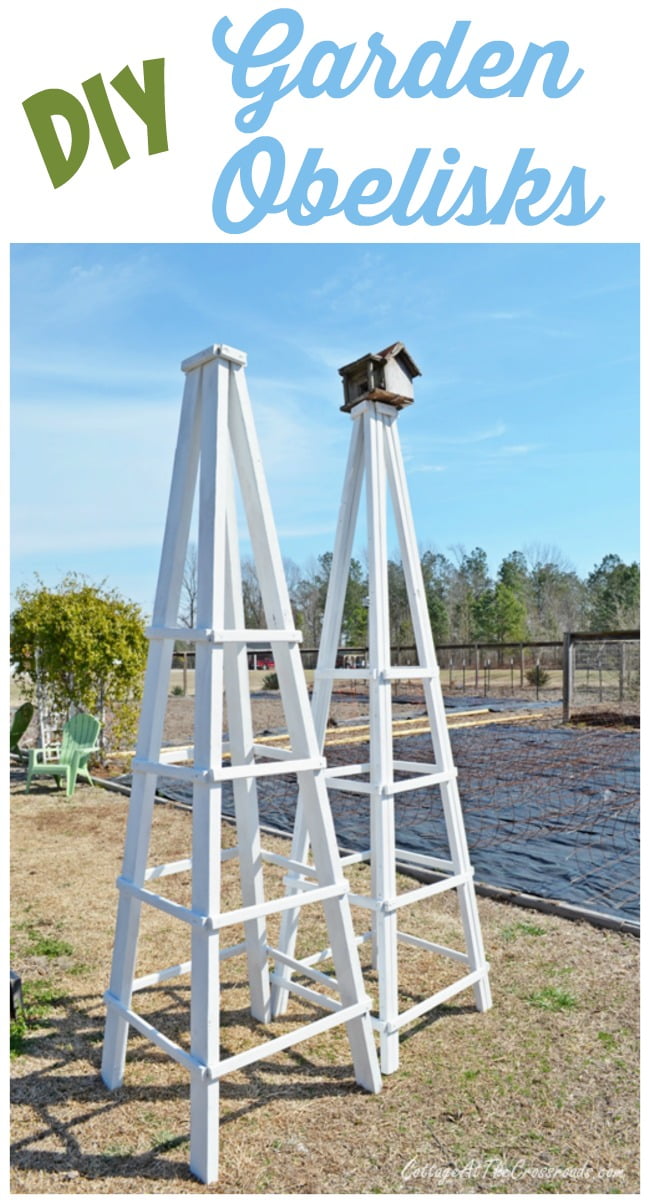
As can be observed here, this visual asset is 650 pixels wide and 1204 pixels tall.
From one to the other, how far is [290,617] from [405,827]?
3679 millimetres

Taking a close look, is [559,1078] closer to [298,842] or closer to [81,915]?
[298,842]

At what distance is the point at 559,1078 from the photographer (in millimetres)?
2453

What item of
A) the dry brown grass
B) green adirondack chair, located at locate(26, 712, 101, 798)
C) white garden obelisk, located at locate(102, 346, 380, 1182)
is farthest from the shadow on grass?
green adirondack chair, located at locate(26, 712, 101, 798)

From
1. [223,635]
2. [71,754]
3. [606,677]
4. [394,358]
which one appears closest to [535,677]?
[606,677]

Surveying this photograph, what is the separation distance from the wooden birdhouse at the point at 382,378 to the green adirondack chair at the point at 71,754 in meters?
5.29


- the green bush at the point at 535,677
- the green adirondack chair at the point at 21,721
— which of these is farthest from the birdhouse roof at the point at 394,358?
the green bush at the point at 535,677

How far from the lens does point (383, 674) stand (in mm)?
2666

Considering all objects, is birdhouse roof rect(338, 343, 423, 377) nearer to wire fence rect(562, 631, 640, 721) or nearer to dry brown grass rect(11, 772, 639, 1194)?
dry brown grass rect(11, 772, 639, 1194)

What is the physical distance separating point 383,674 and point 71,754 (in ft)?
17.4

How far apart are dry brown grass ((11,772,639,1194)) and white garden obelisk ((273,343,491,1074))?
231mm

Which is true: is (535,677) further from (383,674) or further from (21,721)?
(383,674)

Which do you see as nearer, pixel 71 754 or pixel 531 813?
pixel 531 813

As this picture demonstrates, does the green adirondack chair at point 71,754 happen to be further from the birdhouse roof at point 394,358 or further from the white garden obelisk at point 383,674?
the birdhouse roof at point 394,358

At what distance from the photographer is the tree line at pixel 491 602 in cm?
2372
